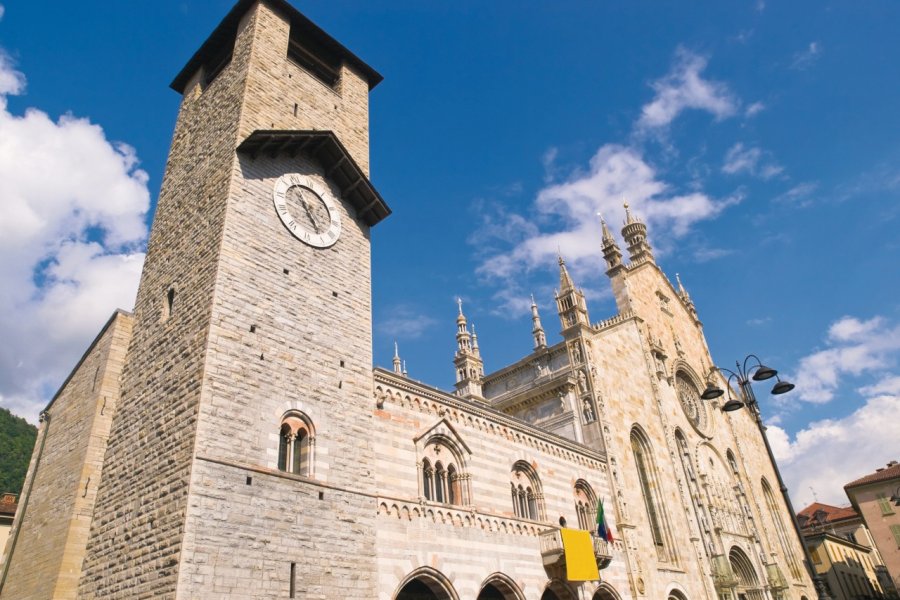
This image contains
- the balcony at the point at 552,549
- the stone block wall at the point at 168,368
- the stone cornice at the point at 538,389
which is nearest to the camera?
the stone block wall at the point at 168,368

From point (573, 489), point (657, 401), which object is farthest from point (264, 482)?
point (657, 401)

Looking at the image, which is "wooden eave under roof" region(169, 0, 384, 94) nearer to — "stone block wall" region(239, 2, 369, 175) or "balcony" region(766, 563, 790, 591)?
"stone block wall" region(239, 2, 369, 175)

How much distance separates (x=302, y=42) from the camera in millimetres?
22812

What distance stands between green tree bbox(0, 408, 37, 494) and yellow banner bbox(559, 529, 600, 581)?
3803 cm

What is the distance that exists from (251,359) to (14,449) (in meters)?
50.6

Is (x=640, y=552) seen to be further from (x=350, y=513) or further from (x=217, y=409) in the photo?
(x=217, y=409)

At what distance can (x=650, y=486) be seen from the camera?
29516 mm

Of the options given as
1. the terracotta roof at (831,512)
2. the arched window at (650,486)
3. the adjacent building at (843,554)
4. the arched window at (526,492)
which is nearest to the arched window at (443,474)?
the arched window at (526,492)

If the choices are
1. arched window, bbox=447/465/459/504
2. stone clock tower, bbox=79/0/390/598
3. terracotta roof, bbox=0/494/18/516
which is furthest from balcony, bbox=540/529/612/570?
terracotta roof, bbox=0/494/18/516

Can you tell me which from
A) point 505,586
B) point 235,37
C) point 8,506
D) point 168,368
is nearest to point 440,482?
point 505,586

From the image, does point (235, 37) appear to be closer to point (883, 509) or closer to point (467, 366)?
point (467, 366)

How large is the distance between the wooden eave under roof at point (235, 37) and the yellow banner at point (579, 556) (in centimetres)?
1887

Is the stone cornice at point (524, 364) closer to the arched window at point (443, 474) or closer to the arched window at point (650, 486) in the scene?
the arched window at point (650, 486)

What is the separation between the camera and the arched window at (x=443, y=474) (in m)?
18.6
